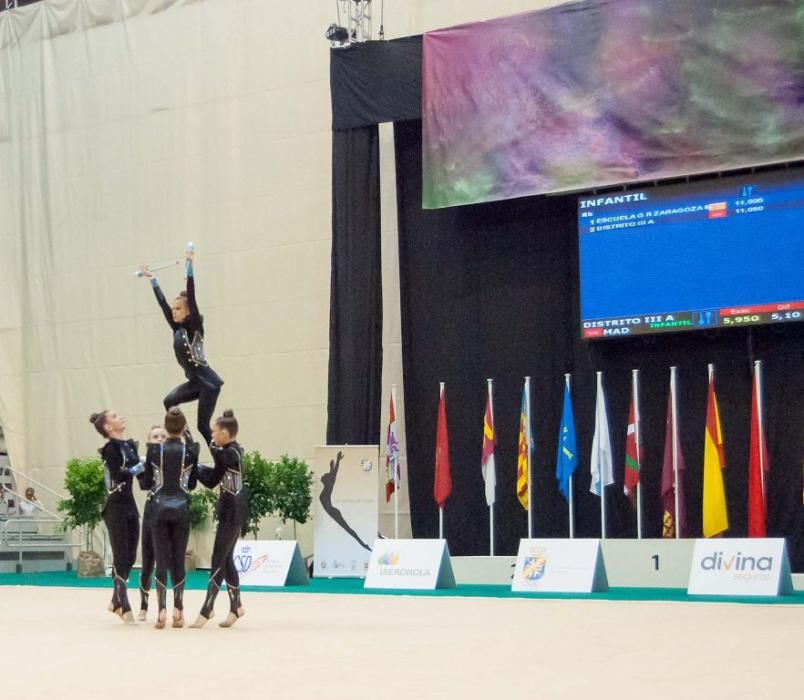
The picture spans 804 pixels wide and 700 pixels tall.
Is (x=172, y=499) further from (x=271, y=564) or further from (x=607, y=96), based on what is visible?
(x=607, y=96)

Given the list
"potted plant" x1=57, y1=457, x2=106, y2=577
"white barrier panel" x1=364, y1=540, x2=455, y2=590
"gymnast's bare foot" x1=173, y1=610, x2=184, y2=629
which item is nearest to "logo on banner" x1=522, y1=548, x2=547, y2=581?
"white barrier panel" x1=364, y1=540, x2=455, y2=590

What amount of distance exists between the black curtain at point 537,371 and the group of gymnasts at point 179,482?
6913 millimetres

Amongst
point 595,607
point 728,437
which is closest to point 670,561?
point 728,437

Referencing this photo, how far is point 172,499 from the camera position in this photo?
8469 mm

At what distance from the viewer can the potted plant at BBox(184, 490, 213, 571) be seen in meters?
17.5

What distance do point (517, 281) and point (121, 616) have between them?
7820mm

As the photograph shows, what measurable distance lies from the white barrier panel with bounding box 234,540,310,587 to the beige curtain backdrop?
9.01ft

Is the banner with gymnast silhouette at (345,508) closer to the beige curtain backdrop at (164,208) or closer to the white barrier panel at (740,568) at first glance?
the beige curtain backdrop at (164,208)

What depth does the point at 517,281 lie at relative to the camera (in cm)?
1554

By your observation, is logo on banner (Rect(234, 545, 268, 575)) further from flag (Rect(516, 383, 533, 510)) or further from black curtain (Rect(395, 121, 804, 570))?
flag (Rect(516, 383, 533, 510))

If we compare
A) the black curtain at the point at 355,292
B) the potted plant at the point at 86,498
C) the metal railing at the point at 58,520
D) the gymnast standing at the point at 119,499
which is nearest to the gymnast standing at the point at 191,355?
the gymnast standing at the point at 119,499

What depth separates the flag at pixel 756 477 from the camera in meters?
13.1

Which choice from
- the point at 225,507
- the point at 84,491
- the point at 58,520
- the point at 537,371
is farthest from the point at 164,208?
the point at 225,507

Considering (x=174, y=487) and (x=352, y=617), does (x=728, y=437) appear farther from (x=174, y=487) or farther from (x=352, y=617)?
(x=174, y=487)
